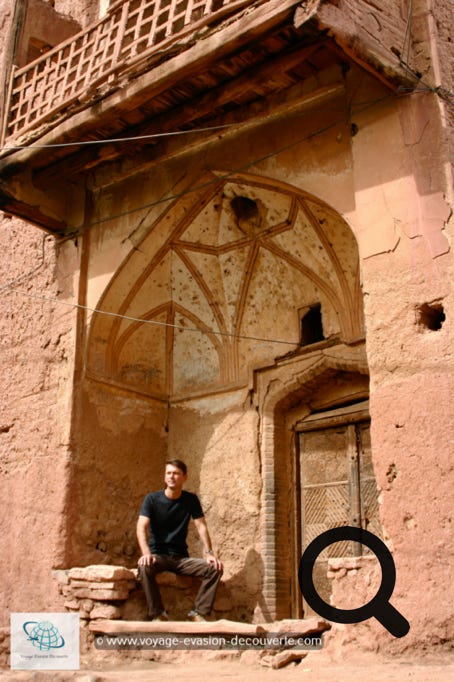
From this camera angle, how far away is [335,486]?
7562mm

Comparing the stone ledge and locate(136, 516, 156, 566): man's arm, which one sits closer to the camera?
the stone ledge

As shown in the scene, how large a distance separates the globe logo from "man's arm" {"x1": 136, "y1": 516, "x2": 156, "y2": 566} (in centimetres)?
86

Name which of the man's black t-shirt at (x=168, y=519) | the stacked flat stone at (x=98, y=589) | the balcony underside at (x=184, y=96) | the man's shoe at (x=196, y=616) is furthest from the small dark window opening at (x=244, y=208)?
the man's shoe at (x=196, y=616)

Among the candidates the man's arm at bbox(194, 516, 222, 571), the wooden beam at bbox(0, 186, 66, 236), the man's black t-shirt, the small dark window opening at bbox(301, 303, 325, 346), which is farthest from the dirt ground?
the wooden beam at bbox(0, 186, 66, 236)

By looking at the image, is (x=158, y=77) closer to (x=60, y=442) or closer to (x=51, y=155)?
(x=51, y=155)

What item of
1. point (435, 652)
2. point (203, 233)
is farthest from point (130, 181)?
point (435, 652)

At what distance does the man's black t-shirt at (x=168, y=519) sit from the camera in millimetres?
6941

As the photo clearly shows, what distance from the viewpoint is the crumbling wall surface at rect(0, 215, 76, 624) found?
7.43 m

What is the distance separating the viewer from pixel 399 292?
5426 millimetres

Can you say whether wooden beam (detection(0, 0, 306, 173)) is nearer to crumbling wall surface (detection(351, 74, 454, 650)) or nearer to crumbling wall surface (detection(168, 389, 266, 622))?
crumbling wall surface (detection(351, 74, 454, 650))

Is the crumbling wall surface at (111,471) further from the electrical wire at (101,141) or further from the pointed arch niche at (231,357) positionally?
the electrical wire at (101,141)

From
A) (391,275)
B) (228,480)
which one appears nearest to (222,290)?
(228,480)

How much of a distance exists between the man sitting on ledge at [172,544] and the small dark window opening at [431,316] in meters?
Answer: 2.67

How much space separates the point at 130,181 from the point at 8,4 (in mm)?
4558
